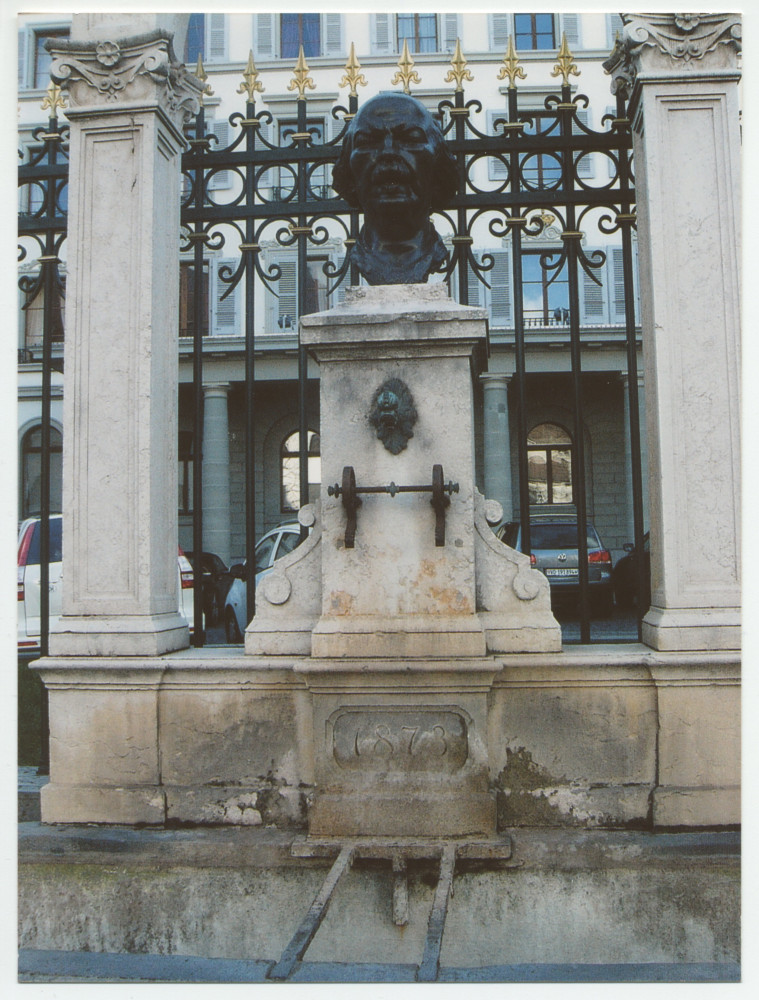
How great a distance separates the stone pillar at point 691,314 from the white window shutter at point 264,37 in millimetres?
16311

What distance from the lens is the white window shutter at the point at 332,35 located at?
55.9 ft

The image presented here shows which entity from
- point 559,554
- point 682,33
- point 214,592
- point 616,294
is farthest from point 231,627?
point 616,294

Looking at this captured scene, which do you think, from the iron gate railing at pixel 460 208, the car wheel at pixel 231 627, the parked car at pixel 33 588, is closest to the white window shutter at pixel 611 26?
the car wheel at pixel 231 627

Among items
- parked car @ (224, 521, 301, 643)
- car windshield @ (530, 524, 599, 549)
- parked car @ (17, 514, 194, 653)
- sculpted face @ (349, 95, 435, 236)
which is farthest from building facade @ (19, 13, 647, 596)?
sculpted face @ (349, 95, 435, 236)

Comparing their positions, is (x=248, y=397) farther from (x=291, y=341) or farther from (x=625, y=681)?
(x=291, y=341)

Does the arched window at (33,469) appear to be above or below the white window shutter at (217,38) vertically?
below

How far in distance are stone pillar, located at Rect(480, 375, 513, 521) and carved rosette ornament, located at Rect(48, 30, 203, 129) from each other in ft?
34.8

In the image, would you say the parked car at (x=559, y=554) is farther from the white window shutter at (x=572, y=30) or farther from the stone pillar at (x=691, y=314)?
the white window shutter at (x=572, y=30)

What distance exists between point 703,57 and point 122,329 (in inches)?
108

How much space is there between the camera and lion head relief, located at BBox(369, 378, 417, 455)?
3.29m

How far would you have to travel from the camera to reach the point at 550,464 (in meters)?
18.1

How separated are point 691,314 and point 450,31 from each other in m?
16.1

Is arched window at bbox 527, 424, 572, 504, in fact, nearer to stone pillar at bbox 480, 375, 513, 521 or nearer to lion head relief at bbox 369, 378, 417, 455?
stone pillar at bbox 480, 375, 513, 521
